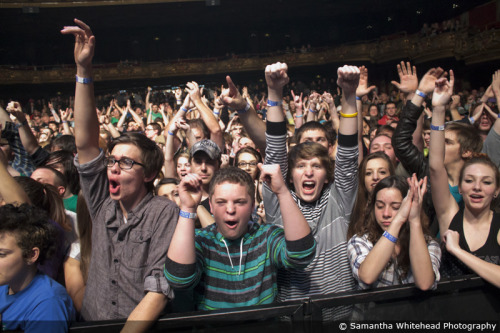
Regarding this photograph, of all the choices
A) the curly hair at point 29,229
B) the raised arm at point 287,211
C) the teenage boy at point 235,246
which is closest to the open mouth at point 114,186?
the curly hair at point 29,229

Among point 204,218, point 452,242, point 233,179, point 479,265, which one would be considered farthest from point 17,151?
point 479,265

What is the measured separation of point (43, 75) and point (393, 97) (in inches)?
758

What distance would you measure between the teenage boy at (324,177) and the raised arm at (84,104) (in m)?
0.90

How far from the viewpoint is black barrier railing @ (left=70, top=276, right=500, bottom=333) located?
1.63 meters

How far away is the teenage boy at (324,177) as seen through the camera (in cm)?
224

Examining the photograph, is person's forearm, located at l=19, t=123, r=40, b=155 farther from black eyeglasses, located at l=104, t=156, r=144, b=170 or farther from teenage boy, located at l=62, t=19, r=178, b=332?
black eyeglasses, located at l=104, t=156, r=144, b=170

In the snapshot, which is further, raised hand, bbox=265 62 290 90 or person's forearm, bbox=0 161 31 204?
raised hand, bbox=265 62 290 90

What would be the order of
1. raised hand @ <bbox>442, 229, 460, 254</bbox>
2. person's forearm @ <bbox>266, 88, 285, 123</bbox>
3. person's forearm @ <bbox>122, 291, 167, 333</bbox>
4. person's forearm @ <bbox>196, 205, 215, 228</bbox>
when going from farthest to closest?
person's forearm @ <bbox>196, 205, 215, 228</bbox> → person's forearm @ <bbox>266, 88, 285, 123</bbox> → raised hand @ <bbox>442, 229, 460, 254</bbox> → person's forearm @ <bbox>122, 291, 167, 333</bbox>

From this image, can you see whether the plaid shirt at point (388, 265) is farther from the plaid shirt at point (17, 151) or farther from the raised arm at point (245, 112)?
the plaid shirt at point (17, 151)

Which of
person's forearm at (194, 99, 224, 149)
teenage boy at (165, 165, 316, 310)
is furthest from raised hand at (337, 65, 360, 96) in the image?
person's forearm at (194, 99, 224, 149)

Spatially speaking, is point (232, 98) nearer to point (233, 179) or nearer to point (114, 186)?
point (233, 179)

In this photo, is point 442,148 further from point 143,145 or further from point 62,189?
point 62,189

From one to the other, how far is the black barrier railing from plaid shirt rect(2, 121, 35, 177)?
2.91 metres

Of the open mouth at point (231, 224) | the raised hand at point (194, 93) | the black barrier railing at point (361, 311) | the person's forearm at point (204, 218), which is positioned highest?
the raised hand at point (194, 93)
